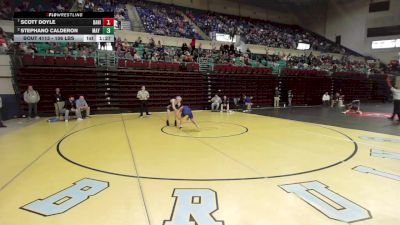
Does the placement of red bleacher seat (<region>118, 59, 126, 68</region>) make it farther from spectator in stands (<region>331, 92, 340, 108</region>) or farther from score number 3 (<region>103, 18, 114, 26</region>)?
spectator in stands (<region>331, 92, 340, 108</region>)

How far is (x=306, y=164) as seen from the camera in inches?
201

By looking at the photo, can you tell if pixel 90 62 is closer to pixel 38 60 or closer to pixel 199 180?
pixel 38 60

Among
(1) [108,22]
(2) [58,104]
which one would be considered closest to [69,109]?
(2) [58,104]

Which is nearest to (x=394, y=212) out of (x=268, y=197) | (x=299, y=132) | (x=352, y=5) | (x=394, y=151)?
(x=268, y=197)

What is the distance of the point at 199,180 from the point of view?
4207mm

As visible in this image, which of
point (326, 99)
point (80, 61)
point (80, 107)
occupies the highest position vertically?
point (80, 61)

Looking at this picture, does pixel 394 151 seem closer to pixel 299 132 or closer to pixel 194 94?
pixel 299 132

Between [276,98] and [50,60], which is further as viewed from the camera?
[276,98]

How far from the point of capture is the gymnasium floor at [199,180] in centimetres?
311

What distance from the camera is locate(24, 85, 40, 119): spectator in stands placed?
11.6 meters

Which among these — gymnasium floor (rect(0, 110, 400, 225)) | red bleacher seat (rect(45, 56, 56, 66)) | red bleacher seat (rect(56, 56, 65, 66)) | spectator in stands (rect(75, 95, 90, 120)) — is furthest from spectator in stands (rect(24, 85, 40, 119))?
gymnasium floor (rect(0, 110, 400, 225))
